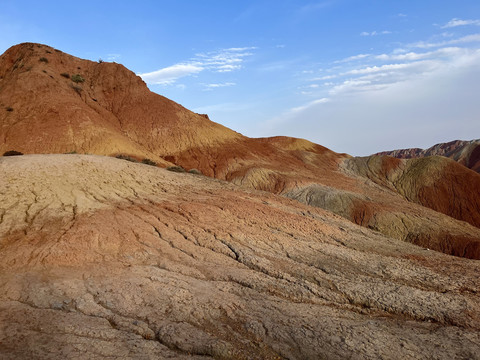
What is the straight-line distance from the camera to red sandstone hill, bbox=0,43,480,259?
93.1 feet

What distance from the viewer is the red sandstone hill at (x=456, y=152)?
255ft

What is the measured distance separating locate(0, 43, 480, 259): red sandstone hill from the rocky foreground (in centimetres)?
1480

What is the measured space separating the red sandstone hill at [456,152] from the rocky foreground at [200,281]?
73.2m

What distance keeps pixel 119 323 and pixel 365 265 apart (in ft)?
25.8

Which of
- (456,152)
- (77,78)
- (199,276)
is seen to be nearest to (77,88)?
(77,78)

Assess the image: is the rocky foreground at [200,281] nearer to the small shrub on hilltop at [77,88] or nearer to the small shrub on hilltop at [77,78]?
the small shrub on hilltop at [77,88]

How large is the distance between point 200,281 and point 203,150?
34.7 metres

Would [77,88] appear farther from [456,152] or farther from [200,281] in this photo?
[456,152]

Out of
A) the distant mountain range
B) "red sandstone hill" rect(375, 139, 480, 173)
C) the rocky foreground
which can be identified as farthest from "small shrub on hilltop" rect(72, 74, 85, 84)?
"red sandstone hill" rect(375, 139, 480, 173)

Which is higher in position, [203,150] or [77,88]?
[77,88]

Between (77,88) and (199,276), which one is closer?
(199,276)

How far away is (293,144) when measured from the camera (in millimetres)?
68062

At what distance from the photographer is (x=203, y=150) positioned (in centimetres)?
4319

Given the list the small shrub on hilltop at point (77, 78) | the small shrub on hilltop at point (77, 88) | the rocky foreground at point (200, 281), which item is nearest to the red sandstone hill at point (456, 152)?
the rocky foreground at point (200, 281)
